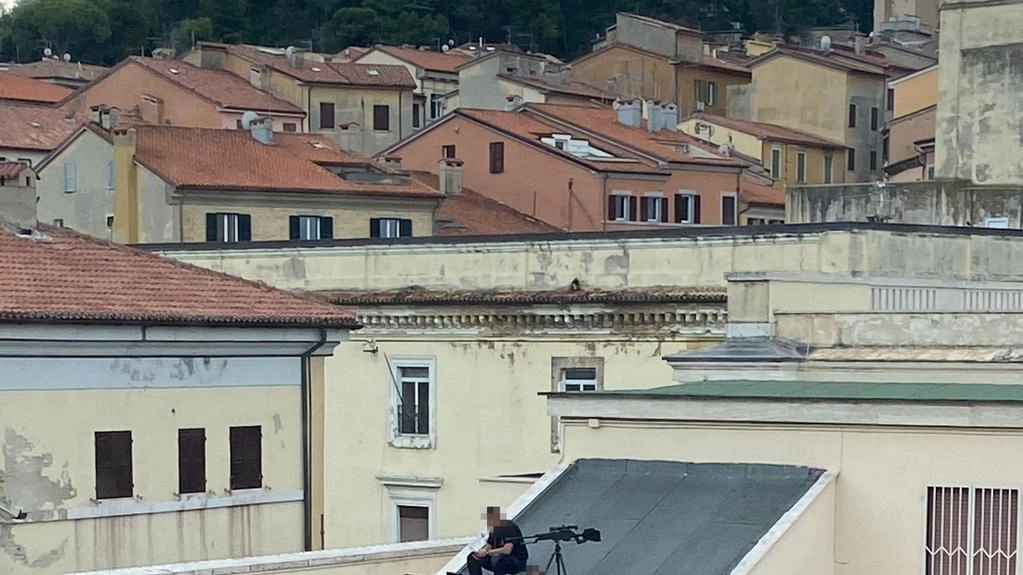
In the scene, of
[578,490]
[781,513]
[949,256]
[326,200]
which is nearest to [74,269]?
[578,490]

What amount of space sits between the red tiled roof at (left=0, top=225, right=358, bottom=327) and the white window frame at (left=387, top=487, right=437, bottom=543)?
1006 cm

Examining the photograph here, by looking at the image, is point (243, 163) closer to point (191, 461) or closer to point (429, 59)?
point (191, 461)

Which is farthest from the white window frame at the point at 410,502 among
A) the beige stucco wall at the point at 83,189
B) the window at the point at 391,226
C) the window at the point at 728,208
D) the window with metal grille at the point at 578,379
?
the window at the point at 728,208

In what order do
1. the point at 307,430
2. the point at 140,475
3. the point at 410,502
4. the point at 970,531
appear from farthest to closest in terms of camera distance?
the point at 410,502 < the point at 307,430 < the point at 140,475 < the point at 970,531

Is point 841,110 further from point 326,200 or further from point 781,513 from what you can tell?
point 781,513

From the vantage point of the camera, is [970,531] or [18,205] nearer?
[970,531]

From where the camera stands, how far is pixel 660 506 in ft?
57.9

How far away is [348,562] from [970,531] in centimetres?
476

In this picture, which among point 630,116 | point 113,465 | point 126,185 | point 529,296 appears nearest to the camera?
point 113,465

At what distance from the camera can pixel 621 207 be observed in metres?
62.3

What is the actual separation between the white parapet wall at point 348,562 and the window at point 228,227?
38.0 m

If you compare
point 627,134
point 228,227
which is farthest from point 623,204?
point 228,227

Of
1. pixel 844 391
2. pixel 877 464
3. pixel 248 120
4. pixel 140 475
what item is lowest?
pixel 140 475

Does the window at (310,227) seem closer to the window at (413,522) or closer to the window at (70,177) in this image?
the window at (70,177)
